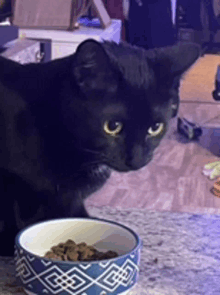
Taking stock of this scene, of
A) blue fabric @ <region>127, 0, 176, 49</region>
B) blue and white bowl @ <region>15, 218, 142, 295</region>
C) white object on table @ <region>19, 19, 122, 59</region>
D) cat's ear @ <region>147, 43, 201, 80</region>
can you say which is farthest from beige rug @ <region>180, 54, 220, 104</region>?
blue and white bowl @ <region>15, 218, 142, 295</region>

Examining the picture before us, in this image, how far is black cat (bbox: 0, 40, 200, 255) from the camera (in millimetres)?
847

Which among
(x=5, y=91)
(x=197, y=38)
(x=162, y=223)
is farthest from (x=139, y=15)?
(x=5, y=91)

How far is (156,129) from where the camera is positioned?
902mm

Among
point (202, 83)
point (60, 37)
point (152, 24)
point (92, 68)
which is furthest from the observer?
point (202, 83)

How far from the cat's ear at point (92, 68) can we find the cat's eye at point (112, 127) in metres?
0.05

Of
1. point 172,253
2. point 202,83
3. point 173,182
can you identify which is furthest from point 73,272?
point 202,83

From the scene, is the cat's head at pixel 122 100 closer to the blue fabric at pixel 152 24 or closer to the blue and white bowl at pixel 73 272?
the blue and white bowl at pixel 73 272

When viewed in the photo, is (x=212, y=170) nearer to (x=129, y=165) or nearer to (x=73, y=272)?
(x=129, y=165)

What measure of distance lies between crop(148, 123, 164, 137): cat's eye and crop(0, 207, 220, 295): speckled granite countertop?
226 mm

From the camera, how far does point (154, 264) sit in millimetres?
965

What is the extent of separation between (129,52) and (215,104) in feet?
5.81

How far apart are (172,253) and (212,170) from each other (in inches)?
26.6

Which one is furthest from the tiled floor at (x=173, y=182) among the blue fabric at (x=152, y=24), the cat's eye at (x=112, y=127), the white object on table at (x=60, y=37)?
the white object on table at (x=60, y=37)

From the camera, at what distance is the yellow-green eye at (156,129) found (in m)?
0.89
